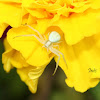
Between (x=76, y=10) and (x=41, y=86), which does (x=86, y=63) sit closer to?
(x=76, y=10)

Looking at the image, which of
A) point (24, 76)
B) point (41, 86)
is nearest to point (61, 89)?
point (41, 86)

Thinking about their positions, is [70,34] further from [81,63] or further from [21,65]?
[21,65]

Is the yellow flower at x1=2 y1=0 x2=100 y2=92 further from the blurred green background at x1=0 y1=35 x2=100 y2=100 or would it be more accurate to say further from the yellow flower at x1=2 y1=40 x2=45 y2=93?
the blurred green background at x1=0 y1=35 x2=100 y2=100

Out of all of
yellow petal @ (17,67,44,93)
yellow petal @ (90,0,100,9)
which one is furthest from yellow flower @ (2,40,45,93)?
yellow petal @ (90,0,100,9)

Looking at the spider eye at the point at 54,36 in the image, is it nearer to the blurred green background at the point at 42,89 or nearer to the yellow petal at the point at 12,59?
the yellow petal at the point at 12,59

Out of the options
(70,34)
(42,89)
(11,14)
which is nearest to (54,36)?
(70,34)

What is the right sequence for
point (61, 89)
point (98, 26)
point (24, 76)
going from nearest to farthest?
point (98, 26)
point (24, 76)
point (61, 89)
